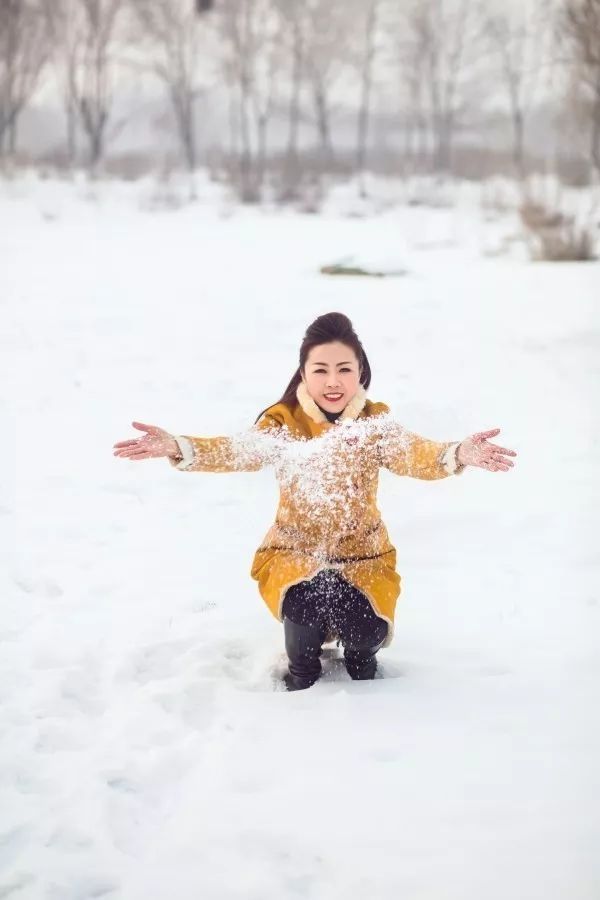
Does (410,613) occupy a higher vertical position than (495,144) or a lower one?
lower

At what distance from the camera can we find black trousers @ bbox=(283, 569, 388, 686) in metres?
2.17

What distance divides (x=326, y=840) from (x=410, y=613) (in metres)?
1.20

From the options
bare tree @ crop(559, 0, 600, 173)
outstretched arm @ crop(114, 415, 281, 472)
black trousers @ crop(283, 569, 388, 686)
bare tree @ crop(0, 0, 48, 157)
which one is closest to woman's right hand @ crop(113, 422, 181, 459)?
outstretched arm @ crop(114, 415, 281, 472)

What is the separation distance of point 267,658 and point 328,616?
374mm

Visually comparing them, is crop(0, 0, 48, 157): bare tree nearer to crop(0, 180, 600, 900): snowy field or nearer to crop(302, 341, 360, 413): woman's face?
crop(0, 180, 600, 900): snowy field

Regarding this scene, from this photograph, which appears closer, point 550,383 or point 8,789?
point 8,789

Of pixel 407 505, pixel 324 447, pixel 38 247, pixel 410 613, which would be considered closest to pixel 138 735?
pixel 324 447

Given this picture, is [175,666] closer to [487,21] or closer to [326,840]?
[326,840]

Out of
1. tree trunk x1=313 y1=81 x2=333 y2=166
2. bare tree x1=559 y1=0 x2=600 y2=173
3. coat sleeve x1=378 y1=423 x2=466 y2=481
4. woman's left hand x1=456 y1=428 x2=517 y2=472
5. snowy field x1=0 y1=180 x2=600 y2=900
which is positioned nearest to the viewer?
snowy field x1=0 y1=180 x2=600 y2=900

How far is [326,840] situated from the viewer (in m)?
1.70

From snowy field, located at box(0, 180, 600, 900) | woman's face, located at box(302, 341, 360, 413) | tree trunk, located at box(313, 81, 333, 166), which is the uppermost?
tree trunk, located at box(313, 81, 333, 166)

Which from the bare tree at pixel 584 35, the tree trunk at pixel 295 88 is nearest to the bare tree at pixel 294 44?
the tree trunk at pixel 295 88

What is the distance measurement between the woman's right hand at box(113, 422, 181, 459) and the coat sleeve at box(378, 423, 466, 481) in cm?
57

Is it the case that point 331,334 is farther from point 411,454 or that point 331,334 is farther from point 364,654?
point 364,654
